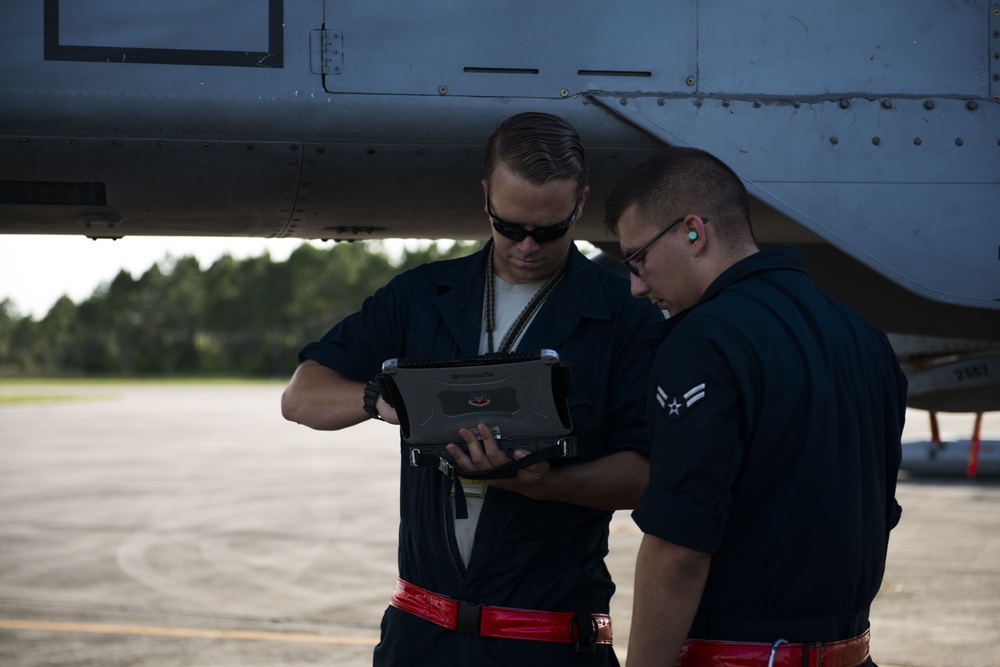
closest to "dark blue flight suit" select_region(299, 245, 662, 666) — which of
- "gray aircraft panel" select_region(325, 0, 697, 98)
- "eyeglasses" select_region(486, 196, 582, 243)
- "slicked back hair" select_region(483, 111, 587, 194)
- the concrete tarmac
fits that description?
"eyeglasses" select_region(486, 196, 582, 243)

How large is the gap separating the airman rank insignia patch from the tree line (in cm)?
7868

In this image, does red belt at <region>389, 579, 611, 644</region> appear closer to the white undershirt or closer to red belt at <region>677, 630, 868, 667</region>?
the white undershirt

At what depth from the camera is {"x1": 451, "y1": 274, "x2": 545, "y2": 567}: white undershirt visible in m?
2.33

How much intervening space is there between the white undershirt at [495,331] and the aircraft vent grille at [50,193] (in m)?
1.61

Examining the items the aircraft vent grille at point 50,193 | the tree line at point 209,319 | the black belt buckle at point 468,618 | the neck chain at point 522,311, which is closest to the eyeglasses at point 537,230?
the neck chain at point 522,311

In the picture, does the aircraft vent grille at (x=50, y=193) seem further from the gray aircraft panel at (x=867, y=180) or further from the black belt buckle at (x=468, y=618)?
the black belt buckle at (x=468, y=618)

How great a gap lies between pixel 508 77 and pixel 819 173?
1.08 m

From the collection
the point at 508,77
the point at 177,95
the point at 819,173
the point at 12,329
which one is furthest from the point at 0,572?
the point at 12,329

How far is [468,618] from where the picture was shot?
2246 millimetres

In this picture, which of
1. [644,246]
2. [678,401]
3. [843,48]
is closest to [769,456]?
[678,401]

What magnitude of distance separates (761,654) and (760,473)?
336 mm

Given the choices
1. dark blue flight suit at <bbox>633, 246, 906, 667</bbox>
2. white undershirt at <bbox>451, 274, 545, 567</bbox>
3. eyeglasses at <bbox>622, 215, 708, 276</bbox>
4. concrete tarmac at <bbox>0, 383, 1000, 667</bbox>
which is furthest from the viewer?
concrete tarmac at <bbox>0, 383, 1000, 667</bbox>

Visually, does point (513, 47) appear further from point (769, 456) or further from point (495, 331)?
point (769, 456)

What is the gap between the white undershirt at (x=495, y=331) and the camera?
7.63 feet
